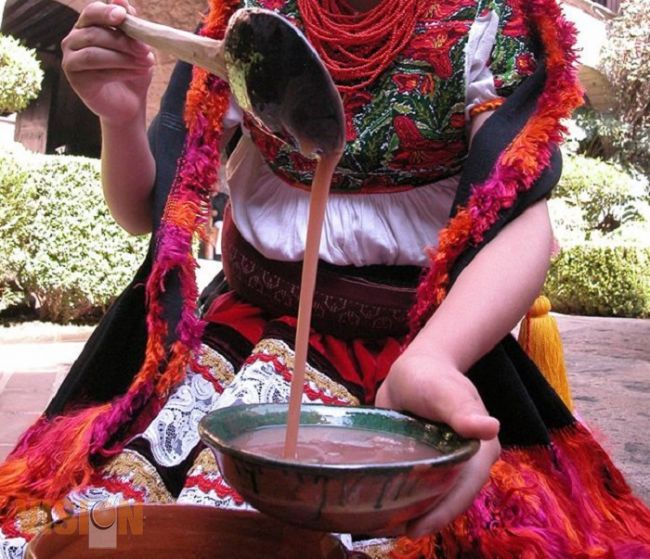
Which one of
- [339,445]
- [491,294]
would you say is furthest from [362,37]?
[339,445]

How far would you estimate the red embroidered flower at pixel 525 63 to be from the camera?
123 cm

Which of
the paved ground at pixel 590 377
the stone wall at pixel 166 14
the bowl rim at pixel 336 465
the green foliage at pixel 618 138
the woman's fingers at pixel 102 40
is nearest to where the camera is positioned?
the bowl rim at pixel 336 465

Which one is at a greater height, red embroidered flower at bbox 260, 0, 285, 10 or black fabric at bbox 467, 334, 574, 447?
red embroidered flower at bbox 260, 0, 285, 10

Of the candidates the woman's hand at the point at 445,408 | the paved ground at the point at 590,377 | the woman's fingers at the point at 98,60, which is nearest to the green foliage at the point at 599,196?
the paved ground at the point at 590,377

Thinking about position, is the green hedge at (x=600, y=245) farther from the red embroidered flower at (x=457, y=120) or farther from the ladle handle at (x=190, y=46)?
the ladle handle at (x=190, y=46)

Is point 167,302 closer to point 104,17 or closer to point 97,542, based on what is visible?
point 104,17

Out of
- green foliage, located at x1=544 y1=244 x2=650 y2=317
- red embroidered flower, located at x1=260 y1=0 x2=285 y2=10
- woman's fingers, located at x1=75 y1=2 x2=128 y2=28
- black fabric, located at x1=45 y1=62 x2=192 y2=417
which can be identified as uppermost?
red embroidered flower, located at x1=260 y1=0 x2=285 y2=10

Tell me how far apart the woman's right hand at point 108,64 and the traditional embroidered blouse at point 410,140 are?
195 millimetres

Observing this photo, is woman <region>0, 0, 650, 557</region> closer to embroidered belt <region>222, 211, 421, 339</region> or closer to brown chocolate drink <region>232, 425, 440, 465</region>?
embroidered belt <region>222, 211, 421, 339</region>

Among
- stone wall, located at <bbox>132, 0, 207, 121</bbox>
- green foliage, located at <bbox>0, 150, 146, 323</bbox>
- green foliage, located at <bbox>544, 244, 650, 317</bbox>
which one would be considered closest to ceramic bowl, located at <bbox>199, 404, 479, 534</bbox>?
green foliage, located at <bbox>0, 150, 146, 323</bbox>

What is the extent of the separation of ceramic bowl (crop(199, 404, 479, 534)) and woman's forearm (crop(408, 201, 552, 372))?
23 cm

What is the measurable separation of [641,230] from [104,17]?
29.0ft

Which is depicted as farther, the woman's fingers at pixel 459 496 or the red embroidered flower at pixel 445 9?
the red embroidered flower at pixel 445 9

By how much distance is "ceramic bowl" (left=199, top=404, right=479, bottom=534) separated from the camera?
2.18 feet
